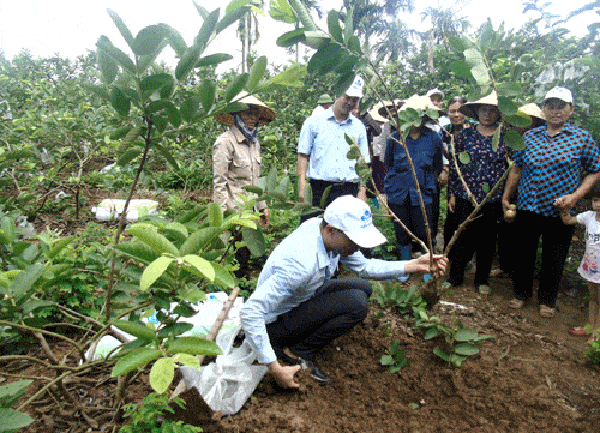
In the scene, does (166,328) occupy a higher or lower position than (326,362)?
higher

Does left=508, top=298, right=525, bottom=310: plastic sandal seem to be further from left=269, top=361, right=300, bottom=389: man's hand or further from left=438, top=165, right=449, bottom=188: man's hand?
left=269, top=361, right=300, bottom=389: man's hand

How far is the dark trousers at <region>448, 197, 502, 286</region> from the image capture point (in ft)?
11.1

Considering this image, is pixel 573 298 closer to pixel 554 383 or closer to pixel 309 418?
pixel 554 383

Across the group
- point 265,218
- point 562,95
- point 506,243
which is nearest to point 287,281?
point 265,218

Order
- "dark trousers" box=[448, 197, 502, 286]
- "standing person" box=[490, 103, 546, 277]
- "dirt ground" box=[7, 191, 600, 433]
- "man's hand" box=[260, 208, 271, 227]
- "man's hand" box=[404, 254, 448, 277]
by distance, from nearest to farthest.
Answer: "dirt ground" box=[7, 191, 600, 433], "man's hand" box=[404, 254, 448, 277], "man's hand" box=[260, 208, 271, 227], "dark trousers" box=[448, 197, 502, 286], "standing person" box=[490, 103, 546, 277]

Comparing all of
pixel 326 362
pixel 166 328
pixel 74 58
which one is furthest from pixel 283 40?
pixel 74 58

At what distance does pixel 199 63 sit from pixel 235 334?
1.66 m

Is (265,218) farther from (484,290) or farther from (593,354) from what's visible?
(593,354)

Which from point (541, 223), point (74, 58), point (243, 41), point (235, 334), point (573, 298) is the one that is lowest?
point (573, 298)

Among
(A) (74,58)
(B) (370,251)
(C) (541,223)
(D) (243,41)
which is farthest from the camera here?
(D) (243,41)

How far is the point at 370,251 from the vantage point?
4027mm

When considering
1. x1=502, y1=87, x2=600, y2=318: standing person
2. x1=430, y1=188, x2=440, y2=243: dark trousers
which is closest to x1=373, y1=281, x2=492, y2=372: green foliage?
x1=502, y1=87, x2=600, y2=318: standing person

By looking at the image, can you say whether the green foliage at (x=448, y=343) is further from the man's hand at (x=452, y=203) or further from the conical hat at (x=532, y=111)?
the conical hat at (x=532, y=111)

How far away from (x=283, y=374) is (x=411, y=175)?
7.18 feet
